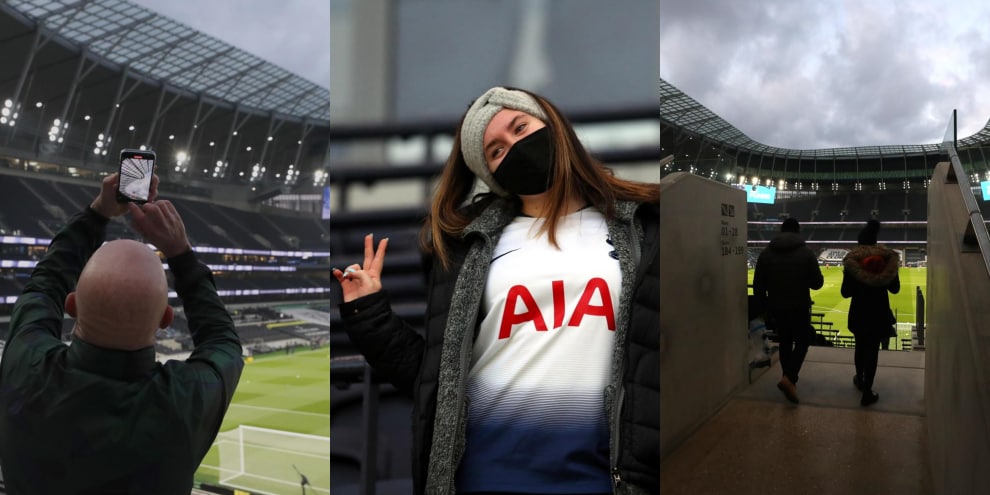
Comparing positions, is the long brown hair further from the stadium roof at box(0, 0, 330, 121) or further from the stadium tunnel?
the stadium roof at box(0, 0, 330, 121)

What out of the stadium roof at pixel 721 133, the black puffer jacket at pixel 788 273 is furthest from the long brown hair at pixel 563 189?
the black puffer jacket at pixel 788 273

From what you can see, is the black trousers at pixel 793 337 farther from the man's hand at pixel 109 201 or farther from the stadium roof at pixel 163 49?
the man's hand at pixel 109 201

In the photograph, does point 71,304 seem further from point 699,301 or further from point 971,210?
point 971,210

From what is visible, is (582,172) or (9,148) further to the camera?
(9,148)

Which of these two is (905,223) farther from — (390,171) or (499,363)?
(390,171)

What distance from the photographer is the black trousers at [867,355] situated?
4.10 ft

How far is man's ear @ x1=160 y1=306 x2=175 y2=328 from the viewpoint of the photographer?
1.67m

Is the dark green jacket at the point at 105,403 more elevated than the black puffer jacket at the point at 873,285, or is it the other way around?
the black puffer jacket at the point at 873,285

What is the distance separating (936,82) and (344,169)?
1272 mm

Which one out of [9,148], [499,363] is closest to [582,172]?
[499,363]

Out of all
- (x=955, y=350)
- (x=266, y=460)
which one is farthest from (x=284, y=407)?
(x=955, y=350)

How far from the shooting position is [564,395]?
1166 mm

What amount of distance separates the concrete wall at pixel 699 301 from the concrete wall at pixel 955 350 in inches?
13.5

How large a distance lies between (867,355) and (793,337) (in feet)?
0.45
